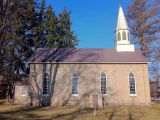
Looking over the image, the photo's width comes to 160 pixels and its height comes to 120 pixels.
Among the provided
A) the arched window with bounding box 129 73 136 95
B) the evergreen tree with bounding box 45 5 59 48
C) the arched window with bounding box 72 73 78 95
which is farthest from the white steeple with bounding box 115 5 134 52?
the evergreen tree with bounding box 45 5 59 48

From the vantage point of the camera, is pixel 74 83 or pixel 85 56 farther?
pixel 85 56

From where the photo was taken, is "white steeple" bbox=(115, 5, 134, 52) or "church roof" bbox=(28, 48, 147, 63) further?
"white steeple" bbox=(115, 5, 134, 52)

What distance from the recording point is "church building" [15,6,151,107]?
34469 millimetres

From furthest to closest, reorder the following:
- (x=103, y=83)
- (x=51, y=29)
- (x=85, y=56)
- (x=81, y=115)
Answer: (x=51, y=29) < (x=85, y=56) < (x=103, y=83) < (x=81, y=115)

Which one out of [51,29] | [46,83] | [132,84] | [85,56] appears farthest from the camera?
[51,29]

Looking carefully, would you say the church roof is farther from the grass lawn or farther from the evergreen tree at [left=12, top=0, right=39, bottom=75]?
the evergreen tree at [left=12, top=0, right=39, bottom=75]

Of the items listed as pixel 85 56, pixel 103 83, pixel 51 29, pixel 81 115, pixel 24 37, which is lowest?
pixel 81 115

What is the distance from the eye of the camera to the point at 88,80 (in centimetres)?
3512

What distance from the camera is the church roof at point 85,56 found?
117 feet

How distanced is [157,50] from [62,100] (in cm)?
2057

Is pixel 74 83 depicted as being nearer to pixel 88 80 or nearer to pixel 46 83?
pixel 88 80

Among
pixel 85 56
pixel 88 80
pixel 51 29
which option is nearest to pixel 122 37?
pixel 85 56

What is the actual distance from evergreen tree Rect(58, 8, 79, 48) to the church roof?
16.9 metres

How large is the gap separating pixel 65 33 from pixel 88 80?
Answer: 25.7 metres
